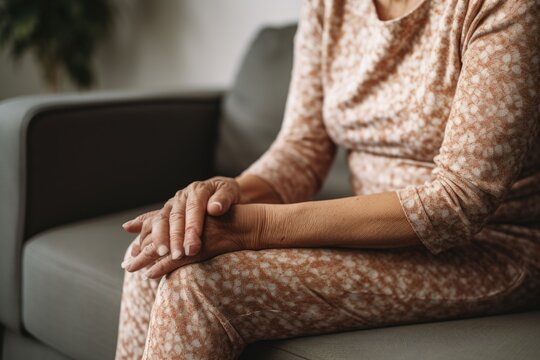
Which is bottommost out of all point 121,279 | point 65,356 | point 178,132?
point 65,356

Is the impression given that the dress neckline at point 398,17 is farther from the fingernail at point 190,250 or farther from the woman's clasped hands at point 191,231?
the fingernail at point 190,250

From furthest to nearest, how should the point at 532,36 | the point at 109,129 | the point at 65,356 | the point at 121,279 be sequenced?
the point at 109,129 → the point at 65,356 → the point at 121,279 → the point at 532,36

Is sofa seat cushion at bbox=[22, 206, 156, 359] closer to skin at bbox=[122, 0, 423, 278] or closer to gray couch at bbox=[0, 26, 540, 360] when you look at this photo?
gray couch at bbox=[0, 26, 540, 360]

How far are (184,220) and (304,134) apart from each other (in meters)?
0.39

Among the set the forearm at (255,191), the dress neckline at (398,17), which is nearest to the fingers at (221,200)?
the forearm at (255,191)

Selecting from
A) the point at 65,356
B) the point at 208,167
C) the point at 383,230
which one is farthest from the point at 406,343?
the point at 208,167

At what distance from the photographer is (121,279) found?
3.88 feet

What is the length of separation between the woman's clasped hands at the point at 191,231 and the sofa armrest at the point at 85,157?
0.55 metres

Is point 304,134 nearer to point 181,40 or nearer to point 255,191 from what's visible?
point 255,191

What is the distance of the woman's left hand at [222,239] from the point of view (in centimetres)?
89

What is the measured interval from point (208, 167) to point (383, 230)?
41.0 inches

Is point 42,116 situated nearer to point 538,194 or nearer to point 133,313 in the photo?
point 133,313

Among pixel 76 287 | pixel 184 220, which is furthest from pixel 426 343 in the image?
pixel 76 287

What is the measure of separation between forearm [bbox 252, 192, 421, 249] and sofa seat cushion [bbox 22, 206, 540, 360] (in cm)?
14
